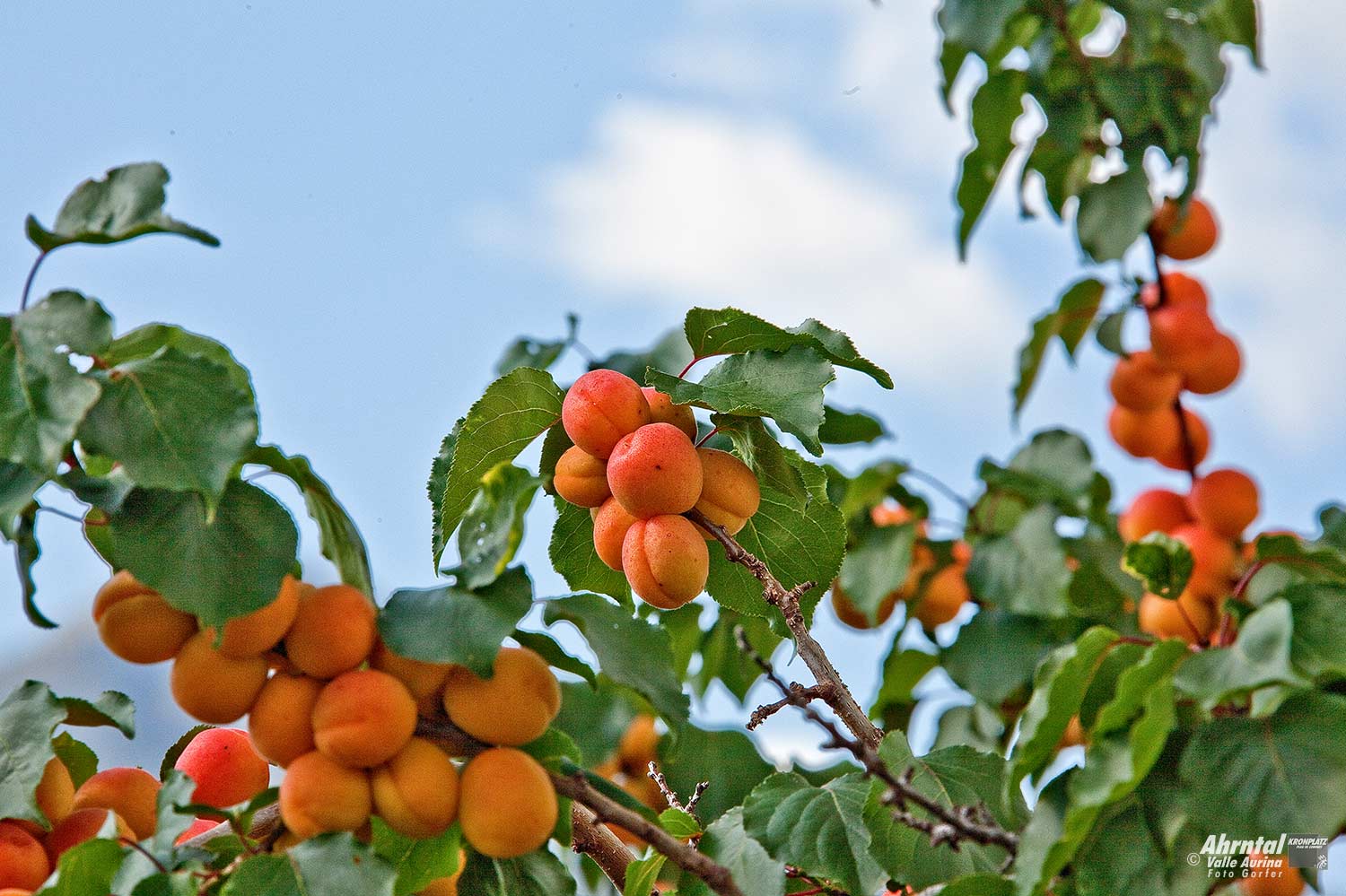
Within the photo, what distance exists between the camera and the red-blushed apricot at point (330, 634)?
2.40ft

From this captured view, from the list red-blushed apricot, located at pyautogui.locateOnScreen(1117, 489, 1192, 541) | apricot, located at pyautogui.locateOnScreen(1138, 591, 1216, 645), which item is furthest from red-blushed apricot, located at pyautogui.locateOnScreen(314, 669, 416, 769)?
red-blushed apricot, located at pyautogui.locateOnScreen(1117, 489, 1192, 541)

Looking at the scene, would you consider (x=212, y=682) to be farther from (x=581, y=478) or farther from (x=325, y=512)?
(x=581, y=478)

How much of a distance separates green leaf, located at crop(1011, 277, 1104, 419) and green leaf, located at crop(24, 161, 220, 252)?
1317mm

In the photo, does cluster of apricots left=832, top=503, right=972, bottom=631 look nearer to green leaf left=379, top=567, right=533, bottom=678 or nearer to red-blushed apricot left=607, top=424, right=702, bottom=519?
red-blushed apricot left=607, top=424, right=702, bottom=519

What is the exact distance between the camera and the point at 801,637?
3.01 feet

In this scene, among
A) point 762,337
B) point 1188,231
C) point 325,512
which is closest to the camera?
point 325,512

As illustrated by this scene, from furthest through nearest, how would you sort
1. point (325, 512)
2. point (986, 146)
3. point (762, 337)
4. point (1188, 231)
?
point (1188, 231), point (986, 146), point (762, 337), point (325, 512)

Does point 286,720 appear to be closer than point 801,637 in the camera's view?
Yes

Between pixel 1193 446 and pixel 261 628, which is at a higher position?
pixel 261 628

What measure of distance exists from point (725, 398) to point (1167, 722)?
333 mm

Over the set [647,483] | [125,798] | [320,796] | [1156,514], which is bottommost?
[1156,514]

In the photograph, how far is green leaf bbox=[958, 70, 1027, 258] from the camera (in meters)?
1.74

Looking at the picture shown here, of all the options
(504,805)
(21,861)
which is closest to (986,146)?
(504,805)

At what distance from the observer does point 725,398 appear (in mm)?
880
